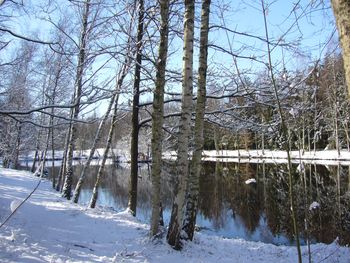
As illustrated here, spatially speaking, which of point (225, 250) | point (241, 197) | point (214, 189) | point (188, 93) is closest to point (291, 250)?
point (225, 250)

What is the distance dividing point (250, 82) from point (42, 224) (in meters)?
5.98

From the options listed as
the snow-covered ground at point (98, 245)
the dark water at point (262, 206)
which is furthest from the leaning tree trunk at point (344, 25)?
the dark water at point (262, 206)

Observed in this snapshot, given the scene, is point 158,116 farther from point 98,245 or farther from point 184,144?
point 98,245

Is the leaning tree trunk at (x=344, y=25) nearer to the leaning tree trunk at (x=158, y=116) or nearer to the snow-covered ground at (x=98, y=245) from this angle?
the snow-covered ground at (x=98, y=245)

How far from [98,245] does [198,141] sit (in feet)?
9.81

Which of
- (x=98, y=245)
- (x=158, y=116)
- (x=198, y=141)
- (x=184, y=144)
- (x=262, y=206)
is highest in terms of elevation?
(x=158, y=116)

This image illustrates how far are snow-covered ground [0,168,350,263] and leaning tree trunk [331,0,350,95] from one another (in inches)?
162

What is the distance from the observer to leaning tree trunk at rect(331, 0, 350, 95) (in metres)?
1.86

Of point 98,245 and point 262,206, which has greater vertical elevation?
point 98,245

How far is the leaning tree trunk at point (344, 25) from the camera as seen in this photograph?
1863mm

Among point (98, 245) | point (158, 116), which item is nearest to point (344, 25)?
point (158, 116)

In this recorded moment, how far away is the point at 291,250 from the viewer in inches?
351

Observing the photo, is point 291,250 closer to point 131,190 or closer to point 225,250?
point 225,250

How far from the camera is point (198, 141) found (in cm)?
779
